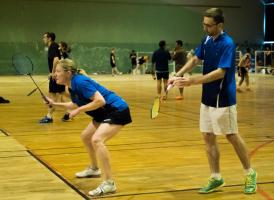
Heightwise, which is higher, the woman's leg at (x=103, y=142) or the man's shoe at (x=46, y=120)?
the woman's leg at (x=103, y=142)

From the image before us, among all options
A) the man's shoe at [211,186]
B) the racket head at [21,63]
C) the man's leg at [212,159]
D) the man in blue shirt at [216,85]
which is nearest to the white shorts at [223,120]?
the man in blue shirt at [216,85]

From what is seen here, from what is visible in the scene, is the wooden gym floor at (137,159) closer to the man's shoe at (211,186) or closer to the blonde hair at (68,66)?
the man's shoe at (211,186)

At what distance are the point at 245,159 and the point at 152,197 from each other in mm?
1111

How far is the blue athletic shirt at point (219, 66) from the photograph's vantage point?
17.5 ft

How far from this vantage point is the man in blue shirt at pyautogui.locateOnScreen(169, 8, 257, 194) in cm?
531

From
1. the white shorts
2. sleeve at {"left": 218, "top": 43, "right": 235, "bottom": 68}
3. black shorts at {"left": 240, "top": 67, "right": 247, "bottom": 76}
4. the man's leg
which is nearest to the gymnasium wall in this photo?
black shorts at {"left": 240, "top": 67, "right": 247, "bottom": 76}

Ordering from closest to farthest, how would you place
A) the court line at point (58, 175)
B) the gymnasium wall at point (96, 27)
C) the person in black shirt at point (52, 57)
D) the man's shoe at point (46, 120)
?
the court line at point (58, 175) → the person in black shirt at point (52, 57) → the man's shoe at point (46, 120) → the gymnasium wall at point (96, 27)

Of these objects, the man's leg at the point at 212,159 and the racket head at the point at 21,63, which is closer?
the man's leg at the point at 212,159

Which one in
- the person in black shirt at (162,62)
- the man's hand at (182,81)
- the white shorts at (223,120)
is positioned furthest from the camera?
the person in black shirt at (162,62)

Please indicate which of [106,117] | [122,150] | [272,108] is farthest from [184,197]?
[272,108]

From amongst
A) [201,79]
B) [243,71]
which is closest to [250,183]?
[201,79]

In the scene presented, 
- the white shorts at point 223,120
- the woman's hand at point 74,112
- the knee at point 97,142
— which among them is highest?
the woman's hand at point 74,112

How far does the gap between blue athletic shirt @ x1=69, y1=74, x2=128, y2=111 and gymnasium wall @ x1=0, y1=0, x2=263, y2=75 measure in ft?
110

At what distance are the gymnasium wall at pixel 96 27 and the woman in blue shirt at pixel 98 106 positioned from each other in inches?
1313
